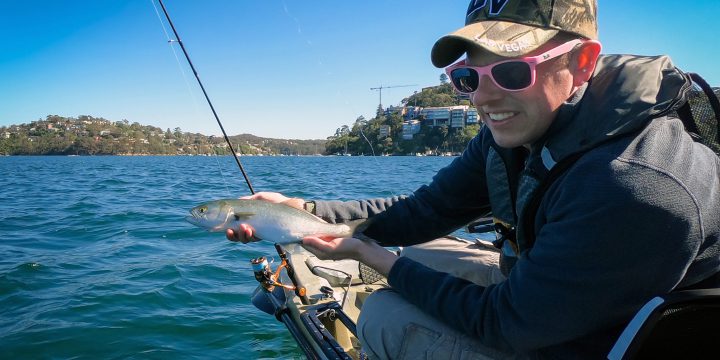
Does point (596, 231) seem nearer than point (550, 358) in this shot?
Yes

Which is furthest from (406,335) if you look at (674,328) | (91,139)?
(91,139)

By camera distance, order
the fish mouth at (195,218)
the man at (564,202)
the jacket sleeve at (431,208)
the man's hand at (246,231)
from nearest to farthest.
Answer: the man at (564,202)
the jacket sleeve at (431,208)
the man's hand at (246,231)
the fish mouth at (195,218)

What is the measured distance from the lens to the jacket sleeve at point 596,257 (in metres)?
1.40

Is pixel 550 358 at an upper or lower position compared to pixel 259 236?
lower

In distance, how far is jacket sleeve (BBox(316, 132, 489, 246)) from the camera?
2924mm

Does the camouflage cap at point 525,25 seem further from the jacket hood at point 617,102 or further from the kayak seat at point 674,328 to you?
the kayak seat at point 674,328

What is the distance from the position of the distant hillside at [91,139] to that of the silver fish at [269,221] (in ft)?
426

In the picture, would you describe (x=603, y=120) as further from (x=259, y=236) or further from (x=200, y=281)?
(x=200, y=281)

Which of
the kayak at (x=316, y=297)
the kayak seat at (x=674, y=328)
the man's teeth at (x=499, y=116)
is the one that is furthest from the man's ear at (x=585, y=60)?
the kayak at (x=316, y=297)

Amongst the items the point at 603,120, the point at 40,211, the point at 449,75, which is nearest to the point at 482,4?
the point at 449,75

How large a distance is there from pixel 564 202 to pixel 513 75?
0.57 meters

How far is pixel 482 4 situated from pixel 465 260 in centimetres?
171

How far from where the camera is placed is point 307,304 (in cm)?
397

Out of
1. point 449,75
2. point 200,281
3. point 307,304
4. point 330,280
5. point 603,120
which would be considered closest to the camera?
point 603,120
